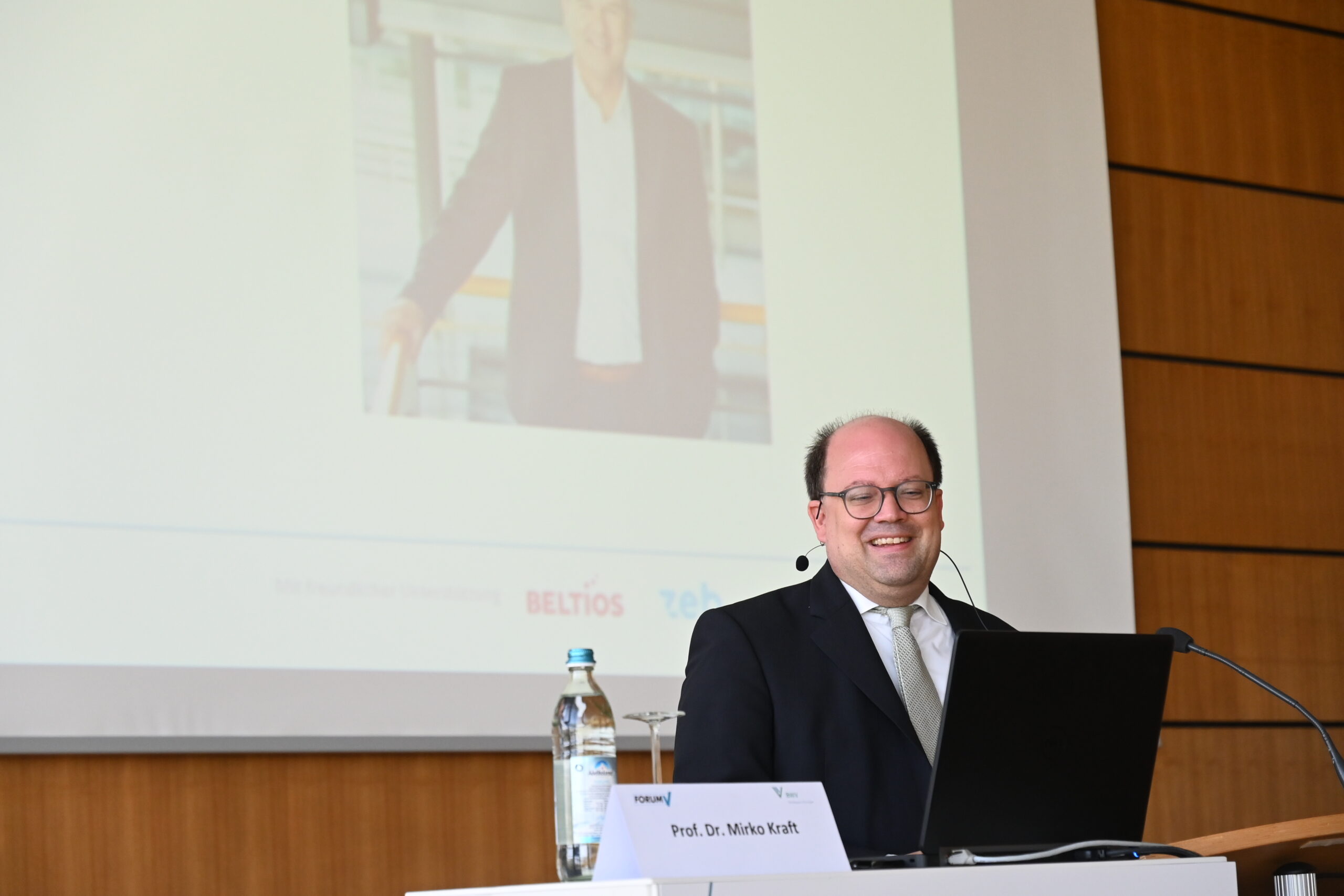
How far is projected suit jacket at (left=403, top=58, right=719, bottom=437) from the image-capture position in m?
3.26

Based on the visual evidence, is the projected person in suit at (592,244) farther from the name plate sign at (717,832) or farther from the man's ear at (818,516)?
the name plate sign at (717,832)

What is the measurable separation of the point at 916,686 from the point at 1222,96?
2.90m

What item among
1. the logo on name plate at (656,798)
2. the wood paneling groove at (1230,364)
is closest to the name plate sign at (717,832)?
the logo on name plate at (656,798)

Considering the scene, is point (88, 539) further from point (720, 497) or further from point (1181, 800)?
point (1181, 800)

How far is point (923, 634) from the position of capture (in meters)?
2.46

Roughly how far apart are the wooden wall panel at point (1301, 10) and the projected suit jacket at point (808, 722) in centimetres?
314

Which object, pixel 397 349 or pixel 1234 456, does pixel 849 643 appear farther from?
pixel 1234 456

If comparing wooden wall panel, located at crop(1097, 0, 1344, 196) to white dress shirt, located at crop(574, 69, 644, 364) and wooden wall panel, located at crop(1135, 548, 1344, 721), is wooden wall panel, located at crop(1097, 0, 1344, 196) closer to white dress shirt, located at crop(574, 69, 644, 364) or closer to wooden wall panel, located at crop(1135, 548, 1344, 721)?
wooden wall panel, located at crop(1135, 548, 1344, 721)

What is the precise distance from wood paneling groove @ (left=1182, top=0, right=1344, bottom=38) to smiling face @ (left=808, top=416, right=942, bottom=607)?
281 centimetres

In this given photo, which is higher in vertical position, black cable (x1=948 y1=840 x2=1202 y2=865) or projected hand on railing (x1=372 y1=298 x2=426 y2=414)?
projected hand on railing (x1=372 y1=298 x2=426 y2=414)

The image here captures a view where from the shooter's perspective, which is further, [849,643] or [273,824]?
[273,824]

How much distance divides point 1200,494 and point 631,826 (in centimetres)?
328

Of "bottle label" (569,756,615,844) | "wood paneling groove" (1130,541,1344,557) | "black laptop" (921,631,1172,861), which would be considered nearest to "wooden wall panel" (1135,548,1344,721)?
"wood paneling groove" (1130,541,1344,557)

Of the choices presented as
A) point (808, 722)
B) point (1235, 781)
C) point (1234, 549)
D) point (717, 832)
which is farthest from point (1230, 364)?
point (717, 832)
